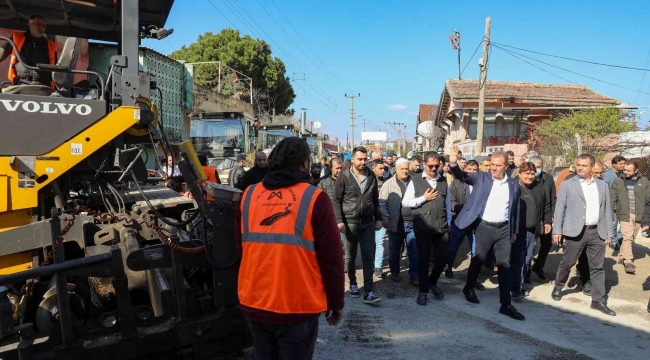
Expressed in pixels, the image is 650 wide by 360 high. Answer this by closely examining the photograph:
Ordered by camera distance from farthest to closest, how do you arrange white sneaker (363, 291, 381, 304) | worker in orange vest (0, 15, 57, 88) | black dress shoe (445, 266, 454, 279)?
black dress shoe (445, 266, 454, 279), white sneaker (363, 291, 381, 304), worker in orange vest (0, 15, 57, 88)

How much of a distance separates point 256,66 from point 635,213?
2675 cm

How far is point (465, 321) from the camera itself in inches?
186

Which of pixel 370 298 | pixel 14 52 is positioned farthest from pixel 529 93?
pixel 14 52

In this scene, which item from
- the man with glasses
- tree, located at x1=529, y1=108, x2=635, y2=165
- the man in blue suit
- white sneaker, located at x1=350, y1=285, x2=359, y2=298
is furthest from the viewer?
tree, located at x1=529, y1=108, x2=635, y2=165

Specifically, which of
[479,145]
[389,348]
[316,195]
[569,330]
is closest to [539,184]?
[569,330]

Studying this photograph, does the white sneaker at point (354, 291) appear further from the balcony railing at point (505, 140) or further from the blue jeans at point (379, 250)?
the balcony railing at point (505, 140)

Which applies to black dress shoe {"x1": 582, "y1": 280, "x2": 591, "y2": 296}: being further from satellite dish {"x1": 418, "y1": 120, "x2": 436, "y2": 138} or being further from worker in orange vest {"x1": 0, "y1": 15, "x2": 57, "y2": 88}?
satellite dish {"x1": 418, "y1": 120, "x2": 436, "y2": 138}

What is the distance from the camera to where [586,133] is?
47.4ft

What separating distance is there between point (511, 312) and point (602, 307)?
1099 millimetres

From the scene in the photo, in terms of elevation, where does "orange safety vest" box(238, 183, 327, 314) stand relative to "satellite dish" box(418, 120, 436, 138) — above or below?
below

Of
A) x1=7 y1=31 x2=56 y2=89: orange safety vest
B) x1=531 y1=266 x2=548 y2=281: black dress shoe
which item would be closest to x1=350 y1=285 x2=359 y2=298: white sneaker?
x1=531 y1=266 x2=548 y2=281: black dress shoe

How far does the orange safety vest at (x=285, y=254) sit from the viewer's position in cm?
225

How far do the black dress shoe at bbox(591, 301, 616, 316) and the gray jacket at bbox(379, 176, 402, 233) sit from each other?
2.47m

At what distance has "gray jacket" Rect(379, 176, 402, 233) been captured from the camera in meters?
6.07
